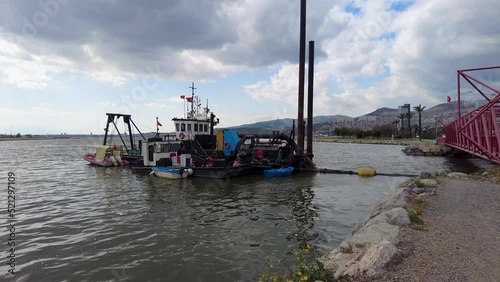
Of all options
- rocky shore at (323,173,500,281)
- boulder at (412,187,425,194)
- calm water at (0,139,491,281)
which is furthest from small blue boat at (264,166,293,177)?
rocky shore at (323,173,500,281)

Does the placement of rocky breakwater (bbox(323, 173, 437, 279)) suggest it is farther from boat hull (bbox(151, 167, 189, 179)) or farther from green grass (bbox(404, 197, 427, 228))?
boat hull (bbox(151, 167, 189, 179))

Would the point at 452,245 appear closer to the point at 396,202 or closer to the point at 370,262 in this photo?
the point at 370,262

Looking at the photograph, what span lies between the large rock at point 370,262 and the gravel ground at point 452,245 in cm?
14

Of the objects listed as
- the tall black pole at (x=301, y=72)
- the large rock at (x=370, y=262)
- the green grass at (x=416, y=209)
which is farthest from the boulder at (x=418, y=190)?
the tall black pole at (x=301, y=72)

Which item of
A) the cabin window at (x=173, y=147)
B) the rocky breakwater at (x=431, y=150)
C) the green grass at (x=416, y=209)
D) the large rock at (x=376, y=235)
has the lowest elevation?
the large rock at (x=376, y=235)

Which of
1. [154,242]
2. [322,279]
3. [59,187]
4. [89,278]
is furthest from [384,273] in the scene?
[59,187]

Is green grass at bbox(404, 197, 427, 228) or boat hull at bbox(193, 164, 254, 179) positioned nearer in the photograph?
green grass at bbox(404, 197, 427, 228)

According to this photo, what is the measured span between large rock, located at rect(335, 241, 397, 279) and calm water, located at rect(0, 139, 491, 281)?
2.85 metres

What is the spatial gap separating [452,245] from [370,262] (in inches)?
88.8

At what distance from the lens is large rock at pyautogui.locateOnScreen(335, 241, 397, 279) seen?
206 inches

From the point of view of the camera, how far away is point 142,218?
1316 cm

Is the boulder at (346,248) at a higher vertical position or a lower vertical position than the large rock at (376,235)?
lower

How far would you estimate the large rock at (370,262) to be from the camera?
5238 millimetres

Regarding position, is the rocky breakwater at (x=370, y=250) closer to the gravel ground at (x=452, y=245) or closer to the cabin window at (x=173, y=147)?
the gravel ground at (x=452, y=245)
